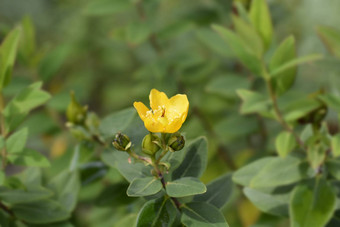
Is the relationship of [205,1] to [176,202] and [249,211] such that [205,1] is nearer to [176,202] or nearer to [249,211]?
[249,211]

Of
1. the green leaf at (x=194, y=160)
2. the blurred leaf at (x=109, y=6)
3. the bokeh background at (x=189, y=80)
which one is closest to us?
the green leaf at (x=194, y=160)

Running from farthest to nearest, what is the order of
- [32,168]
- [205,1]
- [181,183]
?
[205,1], [32,168], [181,183]

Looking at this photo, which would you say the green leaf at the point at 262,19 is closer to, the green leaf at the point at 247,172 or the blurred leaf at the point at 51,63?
the green leaf at the point at 247,172

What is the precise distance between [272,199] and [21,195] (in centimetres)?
51

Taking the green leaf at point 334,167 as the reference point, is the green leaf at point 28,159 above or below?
above

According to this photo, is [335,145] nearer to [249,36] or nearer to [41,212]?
[249,36]

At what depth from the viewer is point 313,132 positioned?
844mm

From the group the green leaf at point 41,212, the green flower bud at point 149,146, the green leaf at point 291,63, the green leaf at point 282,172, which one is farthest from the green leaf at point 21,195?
the green leaf at point 291,63

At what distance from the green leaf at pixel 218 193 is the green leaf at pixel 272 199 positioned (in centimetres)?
8

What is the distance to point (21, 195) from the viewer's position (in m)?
0.78

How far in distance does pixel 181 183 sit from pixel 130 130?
0.19 meters

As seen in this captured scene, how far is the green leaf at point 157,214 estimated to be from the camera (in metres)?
0.65

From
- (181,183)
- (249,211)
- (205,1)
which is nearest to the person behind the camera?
(181,183)

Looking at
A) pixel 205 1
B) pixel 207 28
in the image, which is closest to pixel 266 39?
pixel 207 28
